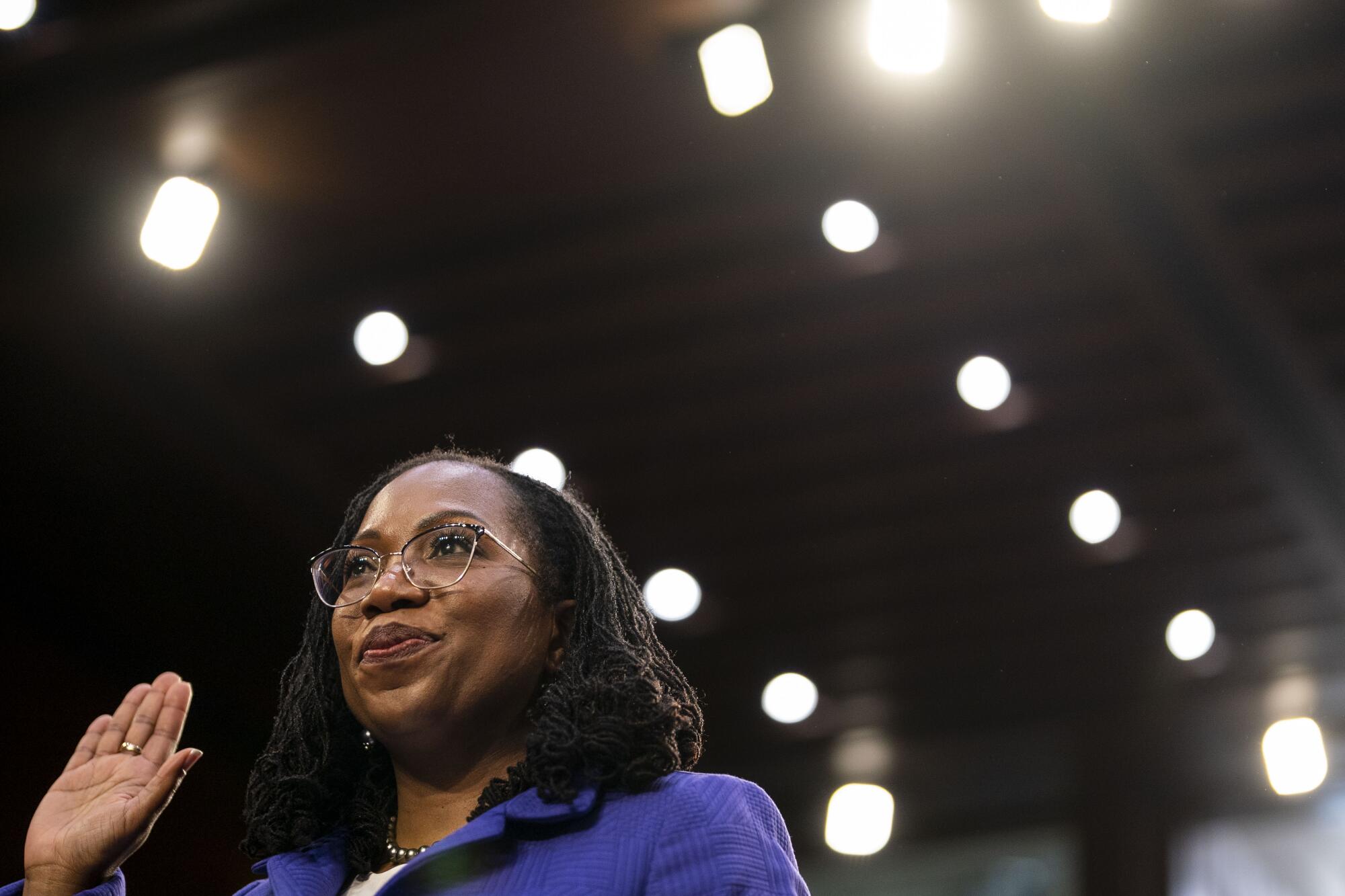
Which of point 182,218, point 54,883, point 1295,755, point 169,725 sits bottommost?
point 54,883

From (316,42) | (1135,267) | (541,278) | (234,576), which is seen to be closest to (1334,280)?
(1135,267)

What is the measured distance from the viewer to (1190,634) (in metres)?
5.13

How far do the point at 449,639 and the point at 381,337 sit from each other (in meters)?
2.85

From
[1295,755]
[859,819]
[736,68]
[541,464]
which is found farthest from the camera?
[859,819]

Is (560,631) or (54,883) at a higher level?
(560,631)

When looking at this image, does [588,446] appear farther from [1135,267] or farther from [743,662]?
[1135,267]

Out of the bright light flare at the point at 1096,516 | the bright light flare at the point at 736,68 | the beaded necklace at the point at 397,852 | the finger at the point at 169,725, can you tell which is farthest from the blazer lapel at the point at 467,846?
the bright light flare at the point at 1096,516

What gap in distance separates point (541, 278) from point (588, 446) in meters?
0.77

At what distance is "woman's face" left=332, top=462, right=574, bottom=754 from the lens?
1394 millimetres

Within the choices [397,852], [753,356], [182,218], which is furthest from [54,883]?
[753,356]

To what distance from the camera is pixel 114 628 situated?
16.3 ft

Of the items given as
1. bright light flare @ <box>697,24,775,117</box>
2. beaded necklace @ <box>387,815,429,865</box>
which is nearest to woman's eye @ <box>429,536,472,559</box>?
beaded necklace @ <box>387,815,429,865</box>

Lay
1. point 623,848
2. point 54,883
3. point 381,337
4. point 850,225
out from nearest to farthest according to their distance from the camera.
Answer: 1. point 623,848
2. point 54,883
3. point 850,225
4. point 381,337

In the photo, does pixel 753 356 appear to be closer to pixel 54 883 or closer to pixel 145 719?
pixel 145 719
